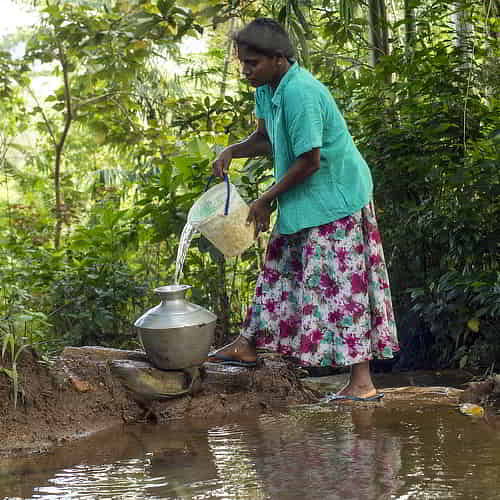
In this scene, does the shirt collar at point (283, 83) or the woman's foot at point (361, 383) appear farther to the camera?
the woman's foot at point (361, 383)

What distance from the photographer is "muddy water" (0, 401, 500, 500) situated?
234cm

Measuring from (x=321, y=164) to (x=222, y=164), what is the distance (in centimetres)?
51

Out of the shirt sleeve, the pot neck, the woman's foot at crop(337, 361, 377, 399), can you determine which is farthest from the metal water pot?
the shirt sleeve

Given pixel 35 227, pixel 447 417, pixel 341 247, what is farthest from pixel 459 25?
pixel 35 227

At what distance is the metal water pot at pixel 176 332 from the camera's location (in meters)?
3.50

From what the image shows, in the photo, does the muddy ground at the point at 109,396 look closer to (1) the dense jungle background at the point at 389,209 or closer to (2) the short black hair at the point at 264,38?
(1) the dense jungle background at the point at 389,209

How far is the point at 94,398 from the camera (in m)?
3.51

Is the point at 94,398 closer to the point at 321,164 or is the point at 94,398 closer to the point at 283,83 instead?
the point at 321,164

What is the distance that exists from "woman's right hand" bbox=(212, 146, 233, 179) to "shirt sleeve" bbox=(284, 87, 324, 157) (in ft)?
1.37

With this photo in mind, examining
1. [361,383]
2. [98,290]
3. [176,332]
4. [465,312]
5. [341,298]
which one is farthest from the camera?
[98,290]

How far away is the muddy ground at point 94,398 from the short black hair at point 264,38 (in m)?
1.60

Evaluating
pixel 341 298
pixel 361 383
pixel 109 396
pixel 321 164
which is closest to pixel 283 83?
pixel 321 164

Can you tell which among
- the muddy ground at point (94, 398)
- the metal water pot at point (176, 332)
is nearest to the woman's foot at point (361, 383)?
the muddy ground at point (94, 398)

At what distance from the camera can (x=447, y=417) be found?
11.0 feet
